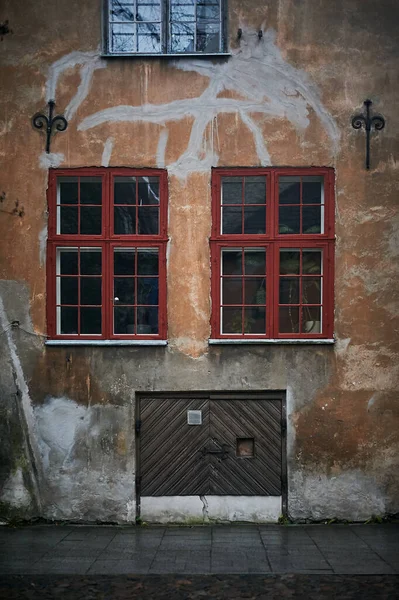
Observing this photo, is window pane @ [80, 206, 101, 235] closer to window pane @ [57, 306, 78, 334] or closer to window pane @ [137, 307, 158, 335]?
window pane @ [57, 306, 78, 334]

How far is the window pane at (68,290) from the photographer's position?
11.5m

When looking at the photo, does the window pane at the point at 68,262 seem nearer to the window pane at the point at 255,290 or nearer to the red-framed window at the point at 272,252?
the red-framed window at the point at 272,252

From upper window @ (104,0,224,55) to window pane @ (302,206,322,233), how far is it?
7.87 feet

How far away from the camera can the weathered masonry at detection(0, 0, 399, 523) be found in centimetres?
1133

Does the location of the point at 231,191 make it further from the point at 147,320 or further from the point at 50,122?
the point at 50,122

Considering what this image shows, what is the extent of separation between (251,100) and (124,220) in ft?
7.46

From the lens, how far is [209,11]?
11.5 m

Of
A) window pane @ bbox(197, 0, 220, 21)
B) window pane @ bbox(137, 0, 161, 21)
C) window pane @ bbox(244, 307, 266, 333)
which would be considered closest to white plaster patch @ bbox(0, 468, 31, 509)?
window pane @ bbox(244, 307, 266, 333)

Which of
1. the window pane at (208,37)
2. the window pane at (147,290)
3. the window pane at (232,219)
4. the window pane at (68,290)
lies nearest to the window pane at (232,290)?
the window pane at (232,219)

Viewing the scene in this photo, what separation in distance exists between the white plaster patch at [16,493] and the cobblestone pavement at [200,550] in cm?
36

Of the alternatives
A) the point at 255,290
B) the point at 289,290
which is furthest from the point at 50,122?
the point at 289,290

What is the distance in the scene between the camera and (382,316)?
1134cm

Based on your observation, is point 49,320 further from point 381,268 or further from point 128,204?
point 381,268

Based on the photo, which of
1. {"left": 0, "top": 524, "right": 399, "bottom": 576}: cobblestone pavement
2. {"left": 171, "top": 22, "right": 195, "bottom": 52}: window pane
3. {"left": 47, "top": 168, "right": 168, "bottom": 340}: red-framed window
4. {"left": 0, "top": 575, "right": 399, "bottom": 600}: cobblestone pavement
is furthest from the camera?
{"left": 171, "top": 22, "right": 195, "bottom": 52}: window pane
